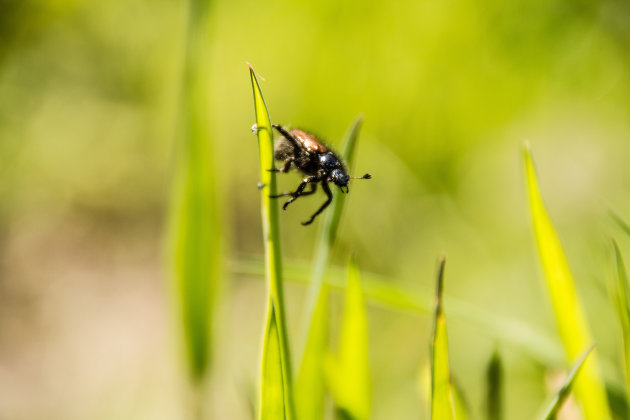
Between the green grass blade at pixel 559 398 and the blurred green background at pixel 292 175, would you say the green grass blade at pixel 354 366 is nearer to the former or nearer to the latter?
the green grass blade at pixel 559 398

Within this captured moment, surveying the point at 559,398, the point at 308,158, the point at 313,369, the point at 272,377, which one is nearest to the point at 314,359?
the point at 313,369

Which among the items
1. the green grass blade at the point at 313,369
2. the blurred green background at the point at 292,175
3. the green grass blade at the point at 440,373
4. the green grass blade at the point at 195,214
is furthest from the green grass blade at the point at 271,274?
the blurred green background at the point at 292,175

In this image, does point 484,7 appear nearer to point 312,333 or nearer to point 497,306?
point 497,306

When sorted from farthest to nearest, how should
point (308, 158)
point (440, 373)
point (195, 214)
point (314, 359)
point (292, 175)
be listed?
point (292, 175) < point (308, 158) < point (195, 214) < point (314, 359) < point (440, 373)

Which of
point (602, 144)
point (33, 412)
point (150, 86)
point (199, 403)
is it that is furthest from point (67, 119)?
point (602, 144)

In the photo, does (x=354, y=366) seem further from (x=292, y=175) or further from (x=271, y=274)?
(x=292, y=175)
